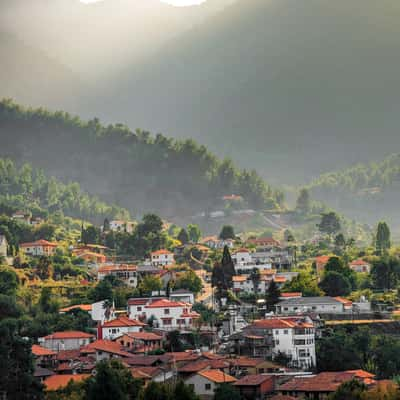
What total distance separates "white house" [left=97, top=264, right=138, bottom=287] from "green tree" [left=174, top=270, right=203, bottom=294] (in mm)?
3738

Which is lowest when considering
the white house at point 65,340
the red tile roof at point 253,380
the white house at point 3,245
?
the red tile roof at point 253,380

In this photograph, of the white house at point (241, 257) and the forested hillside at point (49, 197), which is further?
the forested hillside at point (49, 197)

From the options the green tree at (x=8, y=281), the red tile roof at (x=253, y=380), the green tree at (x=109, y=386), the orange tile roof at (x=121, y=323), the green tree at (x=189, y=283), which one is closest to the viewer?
the green tree at (x=109, y=386)

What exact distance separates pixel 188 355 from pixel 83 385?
338 inches

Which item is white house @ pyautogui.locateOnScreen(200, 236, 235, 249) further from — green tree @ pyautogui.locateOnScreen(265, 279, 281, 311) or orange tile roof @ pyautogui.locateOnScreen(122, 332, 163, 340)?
orange tile roof @ pyautogui.locateOnScreen(122, 332, 163, 340)

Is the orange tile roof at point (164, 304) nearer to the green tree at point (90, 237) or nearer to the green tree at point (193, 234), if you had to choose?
the green tree at point (90, 237)

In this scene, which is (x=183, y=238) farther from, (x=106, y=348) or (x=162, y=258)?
(x=106, y=348)

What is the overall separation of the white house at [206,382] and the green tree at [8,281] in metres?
22.0

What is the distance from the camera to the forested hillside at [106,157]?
15962cm

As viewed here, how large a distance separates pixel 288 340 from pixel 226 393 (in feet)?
35.6

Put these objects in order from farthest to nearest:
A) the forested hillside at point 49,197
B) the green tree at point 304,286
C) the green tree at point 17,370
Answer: the forested hillside at point 49,197, the green tree at point 304,286, the green tree at point 17,370

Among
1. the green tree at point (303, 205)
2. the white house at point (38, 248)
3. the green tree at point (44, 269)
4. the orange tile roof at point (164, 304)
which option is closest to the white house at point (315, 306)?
the orange tile roof at point (164, 304)

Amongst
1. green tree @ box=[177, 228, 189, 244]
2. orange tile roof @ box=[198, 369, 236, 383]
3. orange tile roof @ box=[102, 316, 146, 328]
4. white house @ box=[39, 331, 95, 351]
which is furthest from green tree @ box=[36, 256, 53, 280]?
orange tile roof @ box=[198, 369, 236, 383]

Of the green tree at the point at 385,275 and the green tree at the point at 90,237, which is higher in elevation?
the green tree at the point at 90,237
